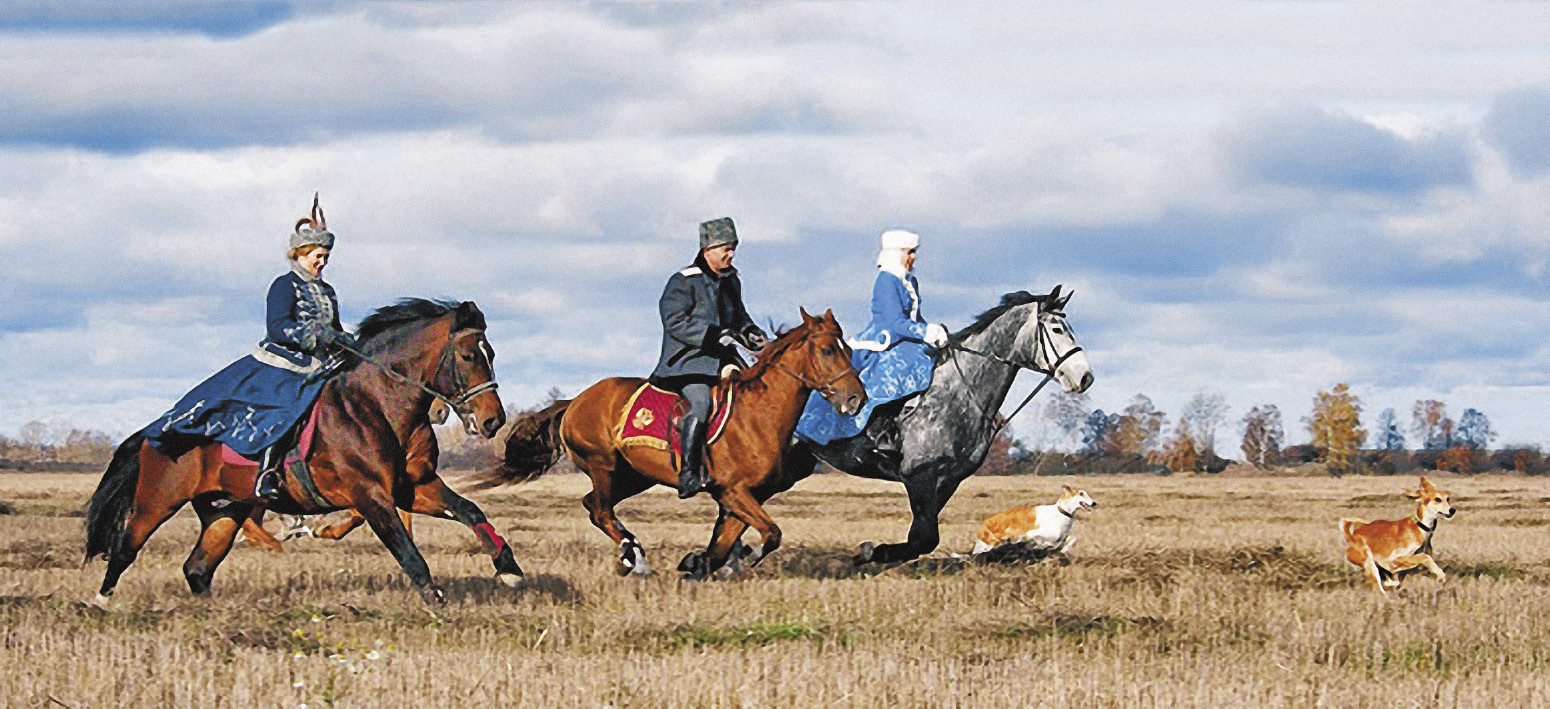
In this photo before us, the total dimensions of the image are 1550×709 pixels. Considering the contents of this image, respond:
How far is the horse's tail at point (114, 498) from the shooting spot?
13.4 metres

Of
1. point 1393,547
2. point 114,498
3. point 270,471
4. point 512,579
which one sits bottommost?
point 512,579

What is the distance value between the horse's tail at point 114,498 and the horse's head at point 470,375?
2.75m

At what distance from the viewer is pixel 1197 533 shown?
71.1ft

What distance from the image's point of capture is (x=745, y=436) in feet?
46.3

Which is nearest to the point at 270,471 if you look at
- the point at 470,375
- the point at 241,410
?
the point at 241,410

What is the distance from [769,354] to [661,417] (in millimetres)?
1202

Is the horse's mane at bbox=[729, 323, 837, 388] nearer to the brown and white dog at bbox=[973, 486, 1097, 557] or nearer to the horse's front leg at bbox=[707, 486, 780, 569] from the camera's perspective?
the horse's front leg at bbox=[707, 486, 780, 569]

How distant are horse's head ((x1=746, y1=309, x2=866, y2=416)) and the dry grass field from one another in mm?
1433

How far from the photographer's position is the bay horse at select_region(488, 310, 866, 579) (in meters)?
13.7

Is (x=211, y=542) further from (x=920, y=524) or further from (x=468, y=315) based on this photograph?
(x=920, y=524)

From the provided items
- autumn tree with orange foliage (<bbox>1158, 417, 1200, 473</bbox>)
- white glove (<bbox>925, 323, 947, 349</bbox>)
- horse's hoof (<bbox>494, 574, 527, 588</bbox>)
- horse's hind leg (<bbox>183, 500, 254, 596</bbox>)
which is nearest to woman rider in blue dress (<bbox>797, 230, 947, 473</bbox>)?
white glove (<bbox>925, 323, 947, 349</bbox>)

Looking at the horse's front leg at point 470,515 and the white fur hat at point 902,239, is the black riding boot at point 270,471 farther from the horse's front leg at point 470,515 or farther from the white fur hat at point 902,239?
the white fur hat at point 902,239

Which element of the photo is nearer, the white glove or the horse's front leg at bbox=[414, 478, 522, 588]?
the horse's front leg at bbox=[414, 478, 522, 588]

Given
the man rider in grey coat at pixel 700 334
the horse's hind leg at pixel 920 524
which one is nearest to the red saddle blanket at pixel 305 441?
the man rider in grey coat at pixel 700 334
